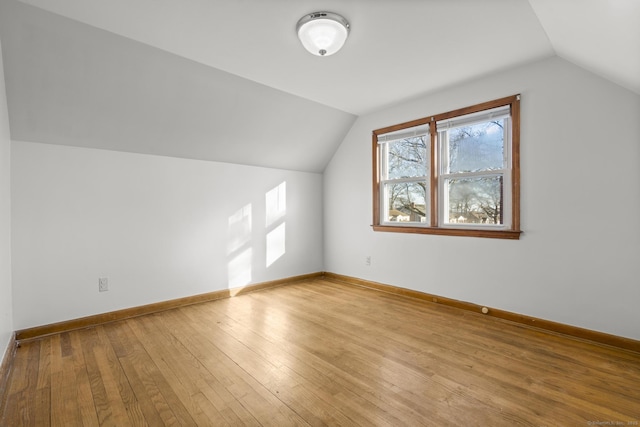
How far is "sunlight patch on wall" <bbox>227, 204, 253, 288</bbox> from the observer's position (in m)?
3.73

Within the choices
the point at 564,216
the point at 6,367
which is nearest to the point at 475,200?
the point at 564,216

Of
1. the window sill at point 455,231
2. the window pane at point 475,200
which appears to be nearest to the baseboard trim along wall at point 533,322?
the window sill at point 455,231

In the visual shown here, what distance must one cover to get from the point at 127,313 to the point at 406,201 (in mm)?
3342

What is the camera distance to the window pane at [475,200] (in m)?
2.98

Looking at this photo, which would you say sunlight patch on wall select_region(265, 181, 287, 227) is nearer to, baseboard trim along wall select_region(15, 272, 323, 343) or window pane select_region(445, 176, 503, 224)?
baseboard trim along wall select_region(15, 272, 323, 343)

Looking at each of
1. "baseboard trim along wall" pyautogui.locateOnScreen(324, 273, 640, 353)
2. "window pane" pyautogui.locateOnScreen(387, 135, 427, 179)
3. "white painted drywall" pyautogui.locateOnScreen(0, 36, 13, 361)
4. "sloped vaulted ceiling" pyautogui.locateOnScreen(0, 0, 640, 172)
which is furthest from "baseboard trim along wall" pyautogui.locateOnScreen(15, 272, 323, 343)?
"window pane" pyautogui.locateOnScreen(387, 135, 427, 179)

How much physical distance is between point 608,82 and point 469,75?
1038mm

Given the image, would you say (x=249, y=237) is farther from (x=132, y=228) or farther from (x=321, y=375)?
(x=321, y=375)

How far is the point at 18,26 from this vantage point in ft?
6.25

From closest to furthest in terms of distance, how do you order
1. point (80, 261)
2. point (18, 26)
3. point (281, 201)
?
point (18, 26)
point (80, 261)
point (281, 201)

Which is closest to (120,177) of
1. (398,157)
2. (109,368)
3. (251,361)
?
(109,368)

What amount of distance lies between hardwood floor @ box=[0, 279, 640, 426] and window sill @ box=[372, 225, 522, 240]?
812 mm

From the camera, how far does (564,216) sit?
99.1 inches

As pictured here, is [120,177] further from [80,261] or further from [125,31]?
[125,31]
